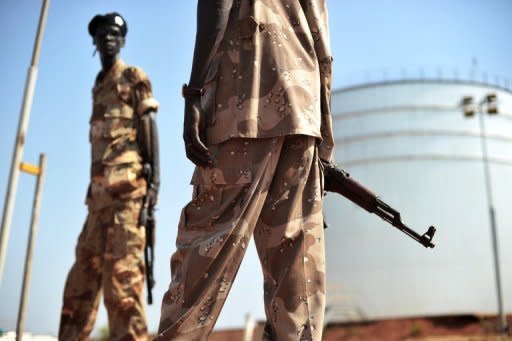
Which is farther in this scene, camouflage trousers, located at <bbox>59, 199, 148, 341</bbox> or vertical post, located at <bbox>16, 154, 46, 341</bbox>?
Result: vertical post, located at <bbox>16, 154, 46, 341</bbox>

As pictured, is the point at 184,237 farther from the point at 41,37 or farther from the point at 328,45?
the point at 41,37

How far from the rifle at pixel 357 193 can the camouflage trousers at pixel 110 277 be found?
6.35ft

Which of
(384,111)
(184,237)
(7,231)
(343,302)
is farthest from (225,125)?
(384,111)

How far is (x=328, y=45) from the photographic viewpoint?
277cm

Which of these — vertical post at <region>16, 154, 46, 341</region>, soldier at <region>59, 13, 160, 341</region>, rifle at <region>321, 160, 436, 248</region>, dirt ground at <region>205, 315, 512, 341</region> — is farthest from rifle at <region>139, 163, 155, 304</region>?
dirt ground at <region>205, 315, 512, 341</region>

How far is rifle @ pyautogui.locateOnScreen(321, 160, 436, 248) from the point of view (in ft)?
9.70

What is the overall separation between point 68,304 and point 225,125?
8.31ft

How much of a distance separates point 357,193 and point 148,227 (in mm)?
2130

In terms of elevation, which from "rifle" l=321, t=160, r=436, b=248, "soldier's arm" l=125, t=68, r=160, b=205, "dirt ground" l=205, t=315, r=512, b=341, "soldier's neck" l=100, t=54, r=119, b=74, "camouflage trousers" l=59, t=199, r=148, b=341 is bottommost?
"dirt ground" l=205, t=315, r=512, b=341

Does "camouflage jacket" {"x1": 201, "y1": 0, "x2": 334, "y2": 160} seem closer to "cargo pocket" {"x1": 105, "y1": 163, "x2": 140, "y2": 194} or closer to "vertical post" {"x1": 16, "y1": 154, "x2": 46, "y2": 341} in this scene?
"cargo pocket" {"x1": 105, "y1": 163, "x2": 140, "y2": 194}

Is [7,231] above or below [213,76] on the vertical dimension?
below

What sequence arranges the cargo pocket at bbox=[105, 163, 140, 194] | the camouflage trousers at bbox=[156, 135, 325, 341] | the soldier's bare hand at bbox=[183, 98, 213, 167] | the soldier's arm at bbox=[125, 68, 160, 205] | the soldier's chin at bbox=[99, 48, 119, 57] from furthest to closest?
the soldier's chin at bbox=[99, 48, 119, 57] → the soldier's arm at bbox=[125, 68, 160, 205] → the cargo pocket at bbox=[105, 163, 140, 194] → the soldier's bare hand at bbox=[183, 98, 213, 167] → the camouflage trousers at bbox=[156, 135, 325, 341]

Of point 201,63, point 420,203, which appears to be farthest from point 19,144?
point 420,203

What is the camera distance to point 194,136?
244 centimetres
